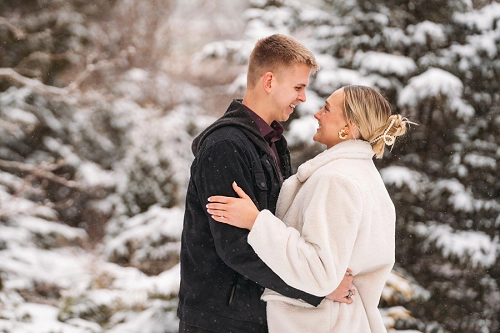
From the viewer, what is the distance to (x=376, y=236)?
1.85 metres

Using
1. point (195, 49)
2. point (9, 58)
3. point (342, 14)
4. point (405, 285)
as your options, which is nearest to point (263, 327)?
point (405, 285)

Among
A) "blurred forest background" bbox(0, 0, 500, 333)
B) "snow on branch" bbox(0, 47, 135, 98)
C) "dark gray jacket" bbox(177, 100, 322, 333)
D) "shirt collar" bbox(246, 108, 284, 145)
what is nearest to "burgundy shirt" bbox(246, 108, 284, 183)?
"shirt collar" bbox(246, 108, 284, 145)

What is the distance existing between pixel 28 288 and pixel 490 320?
4746 millimetres

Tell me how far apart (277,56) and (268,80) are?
10cm

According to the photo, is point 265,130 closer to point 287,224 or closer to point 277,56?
point 277,56

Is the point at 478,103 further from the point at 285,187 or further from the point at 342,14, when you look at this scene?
the point at 285,187

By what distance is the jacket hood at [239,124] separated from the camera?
76.2 inches

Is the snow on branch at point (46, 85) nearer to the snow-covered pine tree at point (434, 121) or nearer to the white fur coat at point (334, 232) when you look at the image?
the snow-covered pine tree at point (434, 121)

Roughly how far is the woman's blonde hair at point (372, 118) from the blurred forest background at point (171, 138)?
265 cm

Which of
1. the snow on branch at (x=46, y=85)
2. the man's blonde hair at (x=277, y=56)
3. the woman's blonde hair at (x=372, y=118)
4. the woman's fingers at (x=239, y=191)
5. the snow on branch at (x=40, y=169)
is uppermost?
the snow on branch at (x=46, y=85)

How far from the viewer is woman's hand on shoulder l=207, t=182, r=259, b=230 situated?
67.8 inches

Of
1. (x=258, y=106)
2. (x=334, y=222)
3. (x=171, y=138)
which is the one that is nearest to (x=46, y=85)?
(x=171, y=138)

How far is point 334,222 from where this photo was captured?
1718 millimetres

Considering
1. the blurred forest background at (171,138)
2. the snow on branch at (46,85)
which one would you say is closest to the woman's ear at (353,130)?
the blurred forest background at (171,138)
